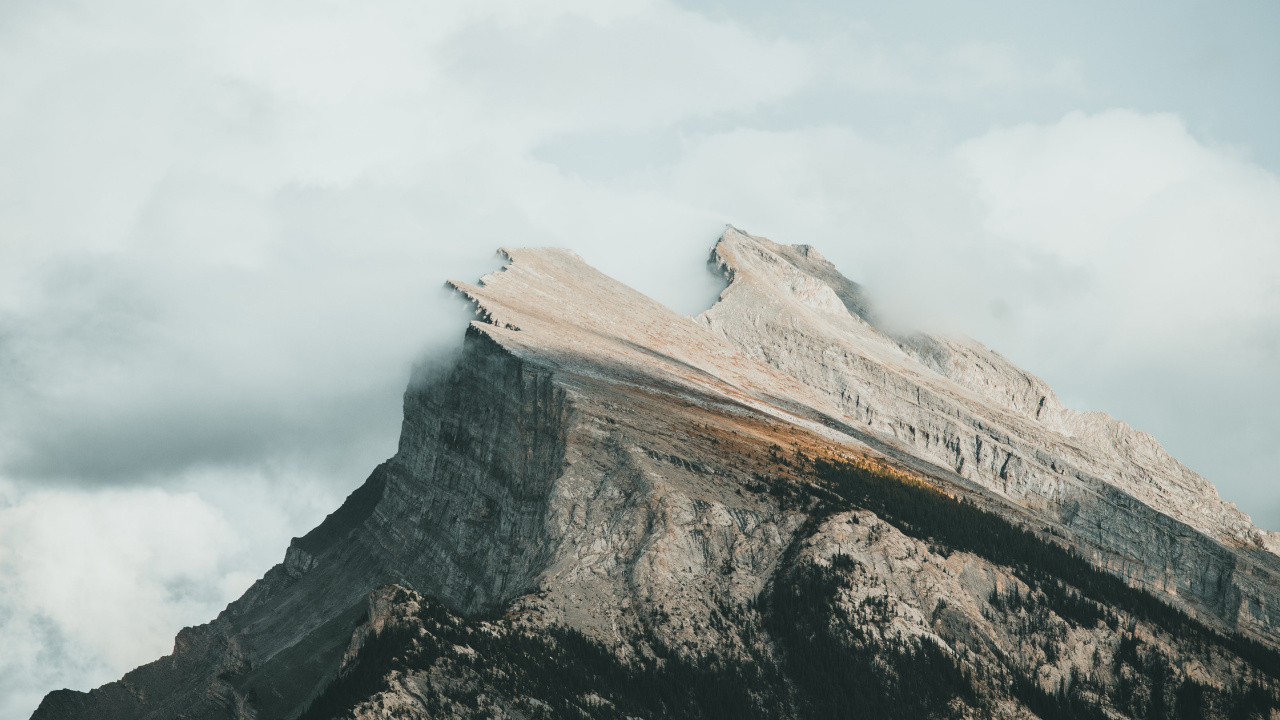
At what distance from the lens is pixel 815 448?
7229 inches

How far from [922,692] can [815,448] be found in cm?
7365

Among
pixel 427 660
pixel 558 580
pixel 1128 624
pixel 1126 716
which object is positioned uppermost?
pixel 1128 624

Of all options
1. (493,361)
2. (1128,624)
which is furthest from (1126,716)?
(493,361)

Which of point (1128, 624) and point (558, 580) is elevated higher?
point (1128, 624)

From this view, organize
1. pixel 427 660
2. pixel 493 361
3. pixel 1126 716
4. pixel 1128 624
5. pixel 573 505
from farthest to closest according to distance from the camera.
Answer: pixel 493 361
pixel 573 505
pixel 1128 624
pixel 1126 716
pixel 427 660

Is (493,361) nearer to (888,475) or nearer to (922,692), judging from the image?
(888,475)

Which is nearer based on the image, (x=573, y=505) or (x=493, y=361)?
(x=573, y=505)

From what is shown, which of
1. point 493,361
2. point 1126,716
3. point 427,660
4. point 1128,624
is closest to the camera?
point 427,660

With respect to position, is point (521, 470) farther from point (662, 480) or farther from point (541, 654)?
point (541, 654)

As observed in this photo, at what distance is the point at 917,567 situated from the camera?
13212 centimetres

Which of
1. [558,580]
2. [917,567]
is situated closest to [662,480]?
[558,580]

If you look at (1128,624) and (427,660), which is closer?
(427,660)

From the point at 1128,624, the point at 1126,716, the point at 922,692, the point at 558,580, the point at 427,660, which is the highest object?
the point at 1128,624

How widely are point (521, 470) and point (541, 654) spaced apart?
70590 millimetres
